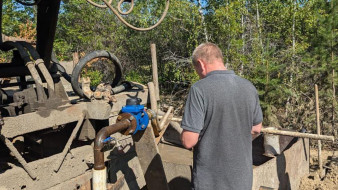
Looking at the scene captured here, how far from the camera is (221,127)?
222 cm

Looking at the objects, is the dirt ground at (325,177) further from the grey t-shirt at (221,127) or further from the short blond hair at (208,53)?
the short blond hair at (208,53)

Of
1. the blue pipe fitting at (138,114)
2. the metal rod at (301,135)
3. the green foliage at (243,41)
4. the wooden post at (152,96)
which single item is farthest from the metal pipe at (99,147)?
the green foliage at (243,41)

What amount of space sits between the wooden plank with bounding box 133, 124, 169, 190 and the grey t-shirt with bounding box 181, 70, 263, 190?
0.51 metres

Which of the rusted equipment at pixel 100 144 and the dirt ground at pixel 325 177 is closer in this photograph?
the rusted equipment at pixel 100 144

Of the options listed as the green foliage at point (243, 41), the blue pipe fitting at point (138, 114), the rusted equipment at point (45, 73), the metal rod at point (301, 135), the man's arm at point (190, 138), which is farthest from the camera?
the green foliage at point (243, 41)

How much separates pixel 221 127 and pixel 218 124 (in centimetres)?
3

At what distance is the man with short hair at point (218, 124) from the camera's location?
2166 mm

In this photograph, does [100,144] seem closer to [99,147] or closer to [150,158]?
[99,147]

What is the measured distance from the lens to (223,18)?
29.3 ft

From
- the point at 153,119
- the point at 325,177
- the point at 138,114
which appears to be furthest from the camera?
the point at 325,177

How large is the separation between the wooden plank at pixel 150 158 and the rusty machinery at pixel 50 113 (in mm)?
191

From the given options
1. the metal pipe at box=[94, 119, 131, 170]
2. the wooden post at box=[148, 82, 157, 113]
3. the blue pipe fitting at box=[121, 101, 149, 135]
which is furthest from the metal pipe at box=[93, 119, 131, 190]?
the wooden post at box=[148, 82, 157, 113]

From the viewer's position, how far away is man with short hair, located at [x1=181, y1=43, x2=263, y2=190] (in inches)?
85.3

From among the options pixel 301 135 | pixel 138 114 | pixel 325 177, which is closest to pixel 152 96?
pixel 138 114
